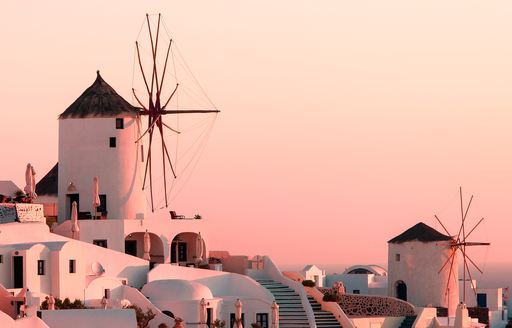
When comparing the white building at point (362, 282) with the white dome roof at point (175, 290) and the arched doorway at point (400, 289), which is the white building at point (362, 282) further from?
the white dome roof at point (175, 290)

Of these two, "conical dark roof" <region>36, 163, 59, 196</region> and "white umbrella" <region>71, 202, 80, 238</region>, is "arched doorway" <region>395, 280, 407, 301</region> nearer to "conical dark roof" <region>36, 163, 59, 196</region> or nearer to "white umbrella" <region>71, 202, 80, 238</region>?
"conical dark roof" <region>36, 163, 59, 196</region>

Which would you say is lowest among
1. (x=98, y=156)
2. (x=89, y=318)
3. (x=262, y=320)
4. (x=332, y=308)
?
(x=262, y=320)

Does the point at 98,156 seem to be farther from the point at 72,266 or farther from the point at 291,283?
the point at 291,283

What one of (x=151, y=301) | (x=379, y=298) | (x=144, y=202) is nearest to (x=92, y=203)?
(x=144, y=202)

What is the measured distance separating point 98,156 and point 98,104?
7.14ft

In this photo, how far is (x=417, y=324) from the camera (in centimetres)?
7819

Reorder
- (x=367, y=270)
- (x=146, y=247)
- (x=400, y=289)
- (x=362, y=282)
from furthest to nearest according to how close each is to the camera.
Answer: (x=367, y=270), (x=362, y=282), (x=400, y=289), (x=146, y=247)

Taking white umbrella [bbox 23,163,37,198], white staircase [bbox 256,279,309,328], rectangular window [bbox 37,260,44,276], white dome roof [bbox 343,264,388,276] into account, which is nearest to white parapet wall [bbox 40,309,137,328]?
rectangular window [bbox 37,260,44,276]

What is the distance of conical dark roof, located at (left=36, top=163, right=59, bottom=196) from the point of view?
265ft

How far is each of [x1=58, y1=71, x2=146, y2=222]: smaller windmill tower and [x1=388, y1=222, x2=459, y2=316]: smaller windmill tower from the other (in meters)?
13.4

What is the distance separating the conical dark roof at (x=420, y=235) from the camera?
8444 cm

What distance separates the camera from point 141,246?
77875mm

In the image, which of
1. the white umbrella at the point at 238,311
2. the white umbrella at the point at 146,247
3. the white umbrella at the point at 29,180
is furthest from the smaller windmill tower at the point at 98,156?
the white umbrella at the point at 238,311

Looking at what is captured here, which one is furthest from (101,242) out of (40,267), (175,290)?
(40,267)
